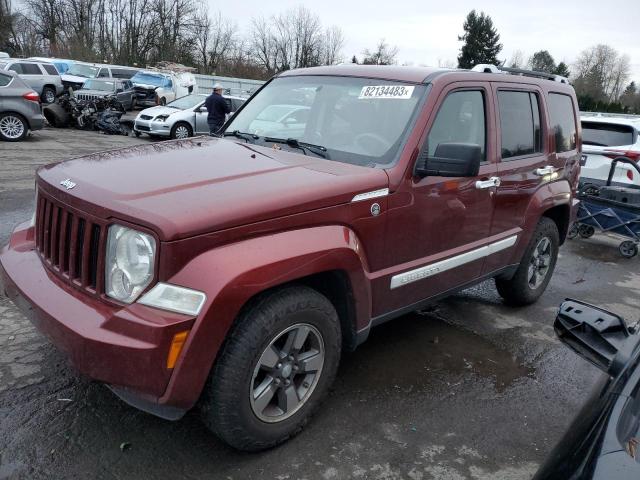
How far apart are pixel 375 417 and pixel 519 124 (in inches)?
102

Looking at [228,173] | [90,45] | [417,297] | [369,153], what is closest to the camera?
[228,173]

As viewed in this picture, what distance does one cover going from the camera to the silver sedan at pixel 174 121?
627 inches

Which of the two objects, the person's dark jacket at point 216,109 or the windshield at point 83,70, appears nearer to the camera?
the person's dark jacket at point 216,109

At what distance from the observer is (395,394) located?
11.1 ft

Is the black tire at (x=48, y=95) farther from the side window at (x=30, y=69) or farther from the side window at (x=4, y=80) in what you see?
the side window at (x=4, y=80)

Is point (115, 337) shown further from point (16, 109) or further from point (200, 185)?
point (16, 109)

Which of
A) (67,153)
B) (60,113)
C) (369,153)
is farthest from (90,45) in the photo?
(369,153)

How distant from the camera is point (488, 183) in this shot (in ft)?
12.4

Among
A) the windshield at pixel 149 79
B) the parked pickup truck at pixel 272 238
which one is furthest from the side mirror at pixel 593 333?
the windshield at pixel 149 79

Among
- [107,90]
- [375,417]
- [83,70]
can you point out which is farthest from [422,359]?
[83,70]

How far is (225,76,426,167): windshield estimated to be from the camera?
3277 millimetres

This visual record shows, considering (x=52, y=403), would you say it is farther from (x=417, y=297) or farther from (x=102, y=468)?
(x=417, y=297)

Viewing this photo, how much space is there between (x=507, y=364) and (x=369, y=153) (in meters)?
1.94

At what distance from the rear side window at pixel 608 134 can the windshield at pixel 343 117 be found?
22.2 feet
